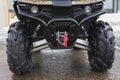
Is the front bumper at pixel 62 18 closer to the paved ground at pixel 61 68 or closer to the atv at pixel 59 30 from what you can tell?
the atv at pixel 59 30

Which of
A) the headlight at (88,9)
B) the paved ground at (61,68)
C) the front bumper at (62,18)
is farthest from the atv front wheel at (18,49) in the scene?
the headlight at (88,9)

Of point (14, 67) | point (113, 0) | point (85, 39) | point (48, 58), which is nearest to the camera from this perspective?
point (14, 67)

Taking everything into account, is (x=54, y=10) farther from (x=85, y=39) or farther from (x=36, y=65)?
(x=36, y=65)

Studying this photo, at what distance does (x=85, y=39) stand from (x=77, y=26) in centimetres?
91

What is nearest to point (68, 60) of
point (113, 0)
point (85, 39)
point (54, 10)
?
point (85, 39)

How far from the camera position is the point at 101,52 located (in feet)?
19.3

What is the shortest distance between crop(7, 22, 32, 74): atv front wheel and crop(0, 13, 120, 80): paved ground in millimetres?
194

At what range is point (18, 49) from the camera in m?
5.73

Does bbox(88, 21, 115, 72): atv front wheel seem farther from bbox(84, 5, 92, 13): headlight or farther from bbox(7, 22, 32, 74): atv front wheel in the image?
bbox(7, 22, 32, 74): atv front wheel

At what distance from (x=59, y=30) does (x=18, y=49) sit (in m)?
0.74

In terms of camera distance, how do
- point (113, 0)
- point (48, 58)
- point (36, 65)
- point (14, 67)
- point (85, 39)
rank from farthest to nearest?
point (113, 0), point (48, 58), point (36, 65), point (85, 39), point (14, 67)

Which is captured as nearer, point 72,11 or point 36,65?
point 72,11

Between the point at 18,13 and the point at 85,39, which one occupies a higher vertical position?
the point at 18,13

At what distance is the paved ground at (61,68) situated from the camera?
5919 mm
